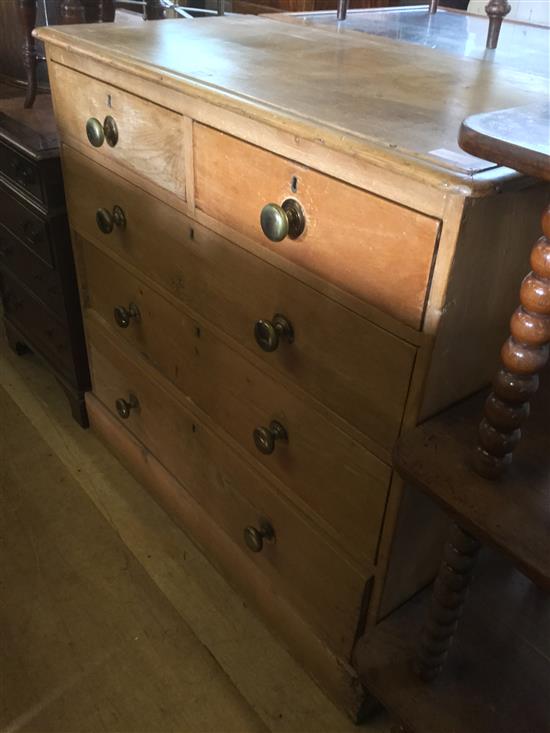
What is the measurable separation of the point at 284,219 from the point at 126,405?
750 millimetres

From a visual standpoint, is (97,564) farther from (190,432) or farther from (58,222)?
(58,222)

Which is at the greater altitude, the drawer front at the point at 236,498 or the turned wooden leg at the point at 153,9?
the turned wooden leg at the point at 153,9

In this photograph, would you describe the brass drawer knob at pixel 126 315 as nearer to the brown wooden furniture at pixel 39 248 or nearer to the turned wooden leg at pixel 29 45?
the brown wooden furniture at pixel 39 248

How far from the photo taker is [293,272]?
809mm

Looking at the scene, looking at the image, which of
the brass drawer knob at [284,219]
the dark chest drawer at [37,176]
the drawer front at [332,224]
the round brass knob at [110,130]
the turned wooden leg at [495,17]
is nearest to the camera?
the drawer front at [332,224]

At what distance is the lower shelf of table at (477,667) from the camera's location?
0.84 metres

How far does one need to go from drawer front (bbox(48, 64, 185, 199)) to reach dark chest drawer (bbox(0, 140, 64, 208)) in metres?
0.13

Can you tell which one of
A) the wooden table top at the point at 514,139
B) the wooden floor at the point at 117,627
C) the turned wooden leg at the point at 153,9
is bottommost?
the wooden floor at the point at 117,627

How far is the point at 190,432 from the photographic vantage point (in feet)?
4.02

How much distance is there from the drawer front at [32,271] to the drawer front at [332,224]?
2.43 ft

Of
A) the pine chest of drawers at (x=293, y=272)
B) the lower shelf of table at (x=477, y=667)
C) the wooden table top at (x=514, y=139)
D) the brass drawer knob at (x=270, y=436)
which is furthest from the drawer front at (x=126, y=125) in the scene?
the lower shelf of table at (x=477, y=667)

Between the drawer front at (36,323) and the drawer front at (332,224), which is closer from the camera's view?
the drawer front at (332,224)

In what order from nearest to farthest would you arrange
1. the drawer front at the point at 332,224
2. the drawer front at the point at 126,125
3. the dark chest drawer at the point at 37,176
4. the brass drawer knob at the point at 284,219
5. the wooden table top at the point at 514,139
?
the wooden table top at the point at 514,139 → the drawer front at the point at 332,224 → the brass drawer knob at the point at 284,219 → the drawer front at the point at 126,125 → the dark chest drawer at the point at 37,176

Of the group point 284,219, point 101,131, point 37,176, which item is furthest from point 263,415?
point 37,176
